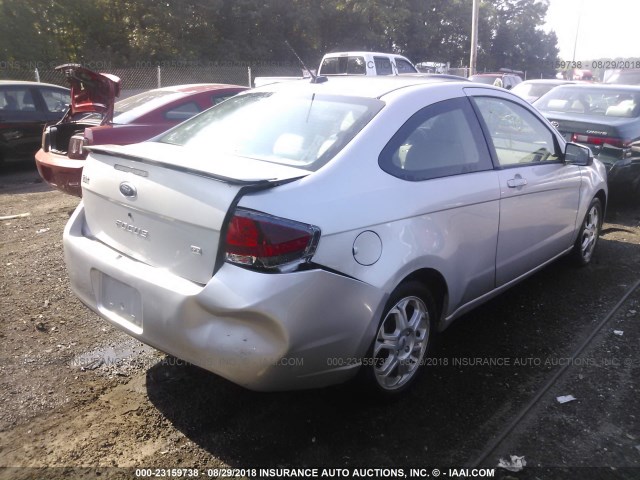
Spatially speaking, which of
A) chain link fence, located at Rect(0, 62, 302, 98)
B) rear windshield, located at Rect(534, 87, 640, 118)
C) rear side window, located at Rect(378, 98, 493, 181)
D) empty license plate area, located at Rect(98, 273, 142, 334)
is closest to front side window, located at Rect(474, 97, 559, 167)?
rear side window, located at Rect(378, 98, 493, 181)

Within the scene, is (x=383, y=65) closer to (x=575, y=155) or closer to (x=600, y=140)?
(x=600, y=140)

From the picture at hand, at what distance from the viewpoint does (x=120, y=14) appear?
25812mm

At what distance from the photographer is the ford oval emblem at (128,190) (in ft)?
9.10

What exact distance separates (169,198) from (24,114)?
8.45 meters

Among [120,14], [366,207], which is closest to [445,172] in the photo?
[366,207]

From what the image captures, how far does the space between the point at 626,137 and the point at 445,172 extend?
16.0ft

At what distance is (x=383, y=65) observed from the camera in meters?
16.9

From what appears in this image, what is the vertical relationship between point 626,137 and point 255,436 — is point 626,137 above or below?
above

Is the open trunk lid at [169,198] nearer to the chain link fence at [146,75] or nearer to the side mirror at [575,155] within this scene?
the side mirror at [575,155]

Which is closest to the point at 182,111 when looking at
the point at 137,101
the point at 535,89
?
the point at 137,101

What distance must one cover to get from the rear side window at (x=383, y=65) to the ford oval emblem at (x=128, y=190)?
1464 cm

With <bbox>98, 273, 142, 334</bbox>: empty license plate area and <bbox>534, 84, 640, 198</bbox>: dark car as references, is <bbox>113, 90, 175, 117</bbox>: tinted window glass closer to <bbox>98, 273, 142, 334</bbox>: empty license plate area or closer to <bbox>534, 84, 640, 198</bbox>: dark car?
<bbox>98, 273, 142, 334</bbox>: empty license plate area

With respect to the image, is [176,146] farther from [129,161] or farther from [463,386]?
[463,386]

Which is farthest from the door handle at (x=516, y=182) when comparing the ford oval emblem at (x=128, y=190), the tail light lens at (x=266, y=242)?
the ford oval emblem at (x=128, y=190)
